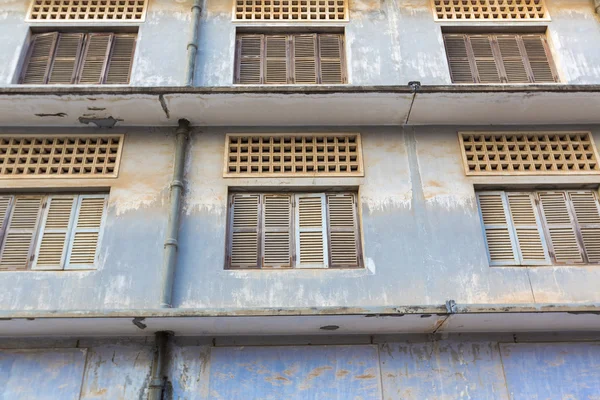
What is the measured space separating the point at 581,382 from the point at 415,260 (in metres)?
2.53

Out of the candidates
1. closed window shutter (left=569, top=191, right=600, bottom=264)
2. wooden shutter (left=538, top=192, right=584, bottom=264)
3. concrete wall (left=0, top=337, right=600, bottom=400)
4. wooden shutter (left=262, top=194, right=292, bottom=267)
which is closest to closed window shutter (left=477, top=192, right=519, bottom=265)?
wooden shutter (left=538, top=192, right=584, bottom=264)

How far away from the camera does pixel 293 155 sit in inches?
322

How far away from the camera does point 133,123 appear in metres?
8.27

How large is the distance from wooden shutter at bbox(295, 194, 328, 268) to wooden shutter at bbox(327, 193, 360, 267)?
0.33ft

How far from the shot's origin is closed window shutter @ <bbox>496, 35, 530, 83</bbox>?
29.7ft

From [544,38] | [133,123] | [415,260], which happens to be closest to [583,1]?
[544,38]

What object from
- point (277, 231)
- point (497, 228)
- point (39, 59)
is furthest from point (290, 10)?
point (497, 228)

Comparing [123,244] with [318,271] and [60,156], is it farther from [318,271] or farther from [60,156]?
[318,271]

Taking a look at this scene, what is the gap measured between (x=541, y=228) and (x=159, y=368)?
18.6 feet

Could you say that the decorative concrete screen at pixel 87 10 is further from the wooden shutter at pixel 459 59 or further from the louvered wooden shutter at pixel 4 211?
the wooden shutter at pixel 459 59

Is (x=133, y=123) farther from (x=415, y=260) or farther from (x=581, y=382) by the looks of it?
(x=581, y=382)

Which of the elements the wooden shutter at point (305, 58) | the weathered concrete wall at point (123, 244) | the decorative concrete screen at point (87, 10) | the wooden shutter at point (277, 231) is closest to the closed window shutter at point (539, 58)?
the wooden shutter at point (305, 58)

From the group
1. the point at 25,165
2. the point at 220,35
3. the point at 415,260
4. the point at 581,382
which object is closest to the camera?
the point at 581,382

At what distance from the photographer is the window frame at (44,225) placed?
735cm
